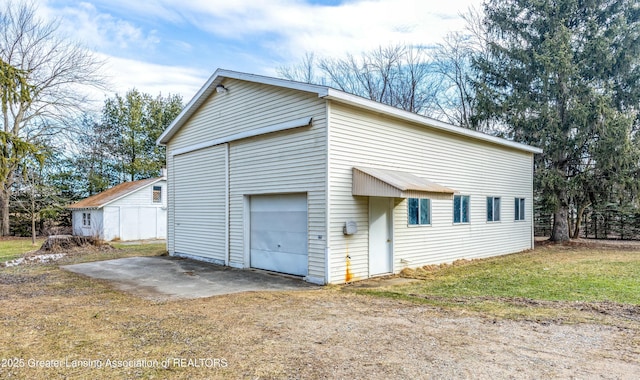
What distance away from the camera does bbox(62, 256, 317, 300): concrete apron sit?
785 centimetres

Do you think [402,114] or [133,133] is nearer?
[402,114]

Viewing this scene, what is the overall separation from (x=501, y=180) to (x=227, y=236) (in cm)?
954

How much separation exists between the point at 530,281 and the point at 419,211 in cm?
303

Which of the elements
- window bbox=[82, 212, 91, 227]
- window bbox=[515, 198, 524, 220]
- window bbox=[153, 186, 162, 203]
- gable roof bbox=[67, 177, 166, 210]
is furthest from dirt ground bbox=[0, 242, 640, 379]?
window bbox=[82, 212, 91, 227]

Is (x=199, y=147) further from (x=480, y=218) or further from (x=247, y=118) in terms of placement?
(x=480, y=218)

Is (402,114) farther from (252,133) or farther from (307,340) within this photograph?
(307,340)

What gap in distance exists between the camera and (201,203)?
40.4ft

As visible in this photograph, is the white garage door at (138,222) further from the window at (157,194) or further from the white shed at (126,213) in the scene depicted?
the window at (157,194)

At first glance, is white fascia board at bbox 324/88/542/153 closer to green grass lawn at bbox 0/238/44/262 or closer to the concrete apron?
the concrete apron

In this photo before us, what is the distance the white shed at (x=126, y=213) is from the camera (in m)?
22.7

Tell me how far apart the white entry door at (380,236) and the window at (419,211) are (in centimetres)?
83

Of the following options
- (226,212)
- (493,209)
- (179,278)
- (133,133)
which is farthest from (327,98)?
(133,133)

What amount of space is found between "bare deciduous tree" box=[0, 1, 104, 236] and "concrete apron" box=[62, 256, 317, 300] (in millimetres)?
15866

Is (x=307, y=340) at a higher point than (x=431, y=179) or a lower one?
lower
